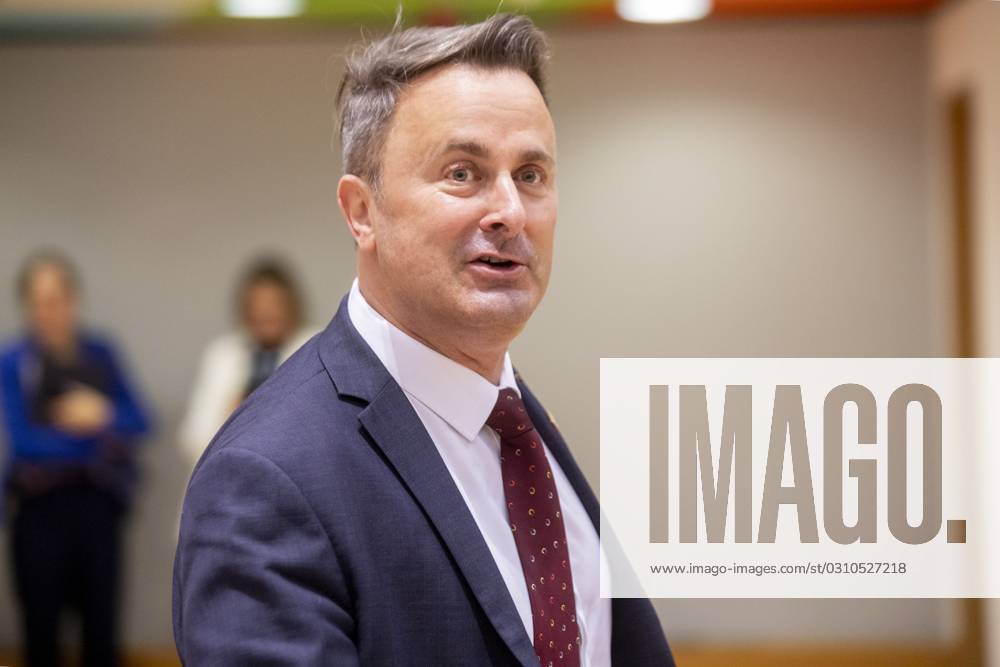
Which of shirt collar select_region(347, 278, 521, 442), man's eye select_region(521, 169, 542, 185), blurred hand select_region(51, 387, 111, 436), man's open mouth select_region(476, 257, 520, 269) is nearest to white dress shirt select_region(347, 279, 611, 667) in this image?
shirt collar select_region(347, 278, 521, 442)

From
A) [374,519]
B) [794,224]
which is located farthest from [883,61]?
[374,519]

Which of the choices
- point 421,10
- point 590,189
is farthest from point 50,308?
point 590,189

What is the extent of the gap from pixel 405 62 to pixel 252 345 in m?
→ 2.93

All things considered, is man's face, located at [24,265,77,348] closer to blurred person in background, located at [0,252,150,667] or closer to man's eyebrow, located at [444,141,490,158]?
blurred person in background, located at [0,252,150,667]

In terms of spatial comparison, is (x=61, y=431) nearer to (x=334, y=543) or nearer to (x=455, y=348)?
(x=455, y=348)

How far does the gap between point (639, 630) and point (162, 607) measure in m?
3.64

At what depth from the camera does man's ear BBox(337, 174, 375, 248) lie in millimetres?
1254

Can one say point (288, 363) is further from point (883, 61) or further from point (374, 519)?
point (883, 61)

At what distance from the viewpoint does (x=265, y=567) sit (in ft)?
3.18

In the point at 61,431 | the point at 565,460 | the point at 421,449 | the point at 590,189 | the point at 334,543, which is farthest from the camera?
the point at 590,189

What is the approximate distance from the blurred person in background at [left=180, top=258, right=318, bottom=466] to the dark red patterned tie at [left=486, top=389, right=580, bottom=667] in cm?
261

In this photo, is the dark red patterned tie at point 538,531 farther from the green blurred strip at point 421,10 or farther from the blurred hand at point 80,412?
the blurred hand at point 80,412

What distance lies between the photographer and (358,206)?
4.17 ft

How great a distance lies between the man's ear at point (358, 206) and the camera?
1254mm
